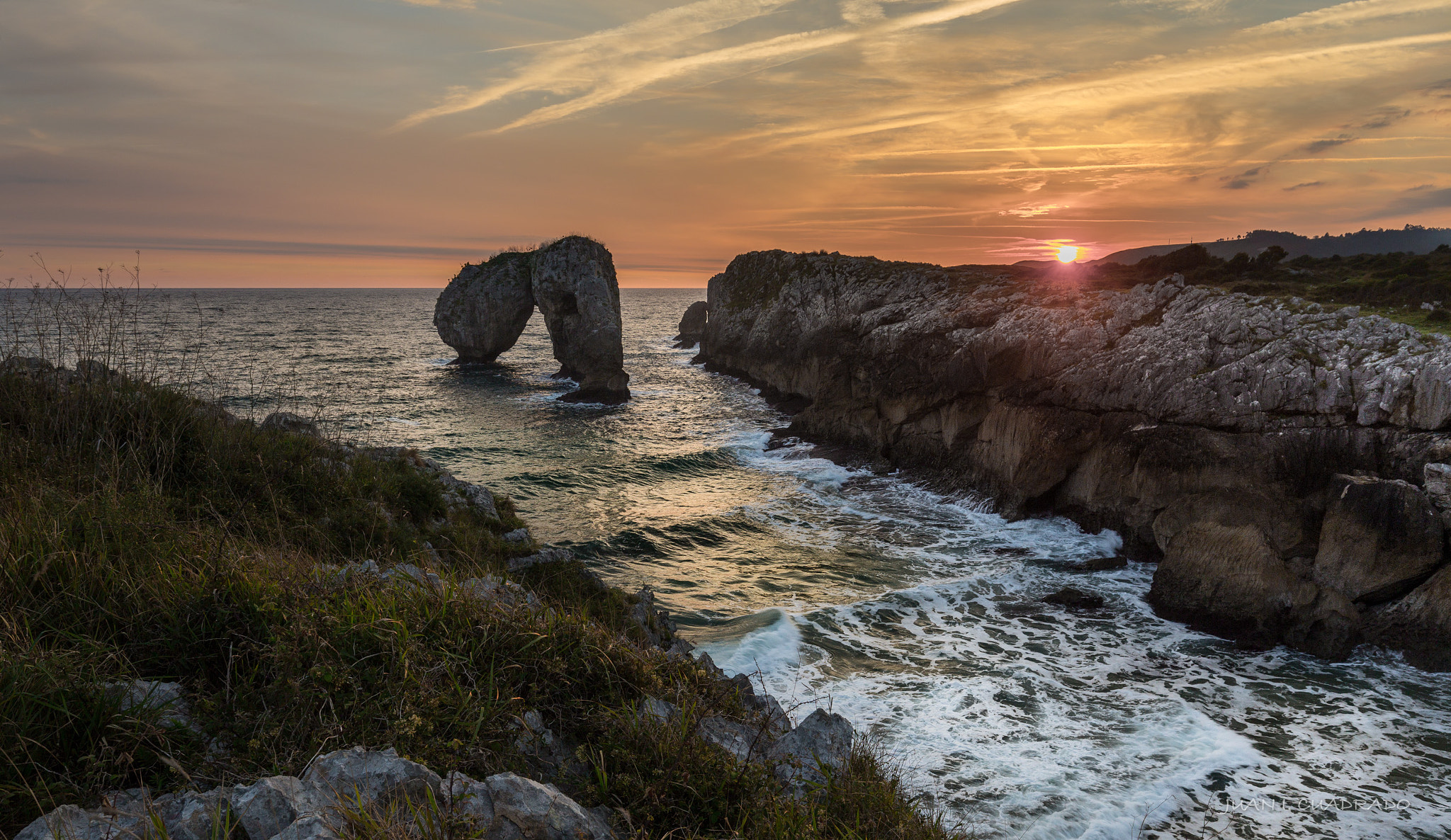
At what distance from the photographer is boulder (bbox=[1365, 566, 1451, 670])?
1085cm

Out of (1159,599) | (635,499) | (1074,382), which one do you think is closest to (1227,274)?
(1074,382)

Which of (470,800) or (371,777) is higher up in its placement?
(371,777)

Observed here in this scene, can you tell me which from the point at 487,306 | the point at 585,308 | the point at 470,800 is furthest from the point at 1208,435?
the point at 487,306

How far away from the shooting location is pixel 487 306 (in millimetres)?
50281

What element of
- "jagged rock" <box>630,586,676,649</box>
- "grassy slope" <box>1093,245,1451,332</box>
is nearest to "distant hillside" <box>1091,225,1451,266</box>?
"grassy slope" <box>1093,245,1451,332</box>

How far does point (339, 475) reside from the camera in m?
8.48

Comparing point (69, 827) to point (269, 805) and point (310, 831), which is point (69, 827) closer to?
point (269, 805)

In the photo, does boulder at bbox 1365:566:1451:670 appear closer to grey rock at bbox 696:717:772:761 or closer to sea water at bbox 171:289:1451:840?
sea water at bbox 171:289:1451:840

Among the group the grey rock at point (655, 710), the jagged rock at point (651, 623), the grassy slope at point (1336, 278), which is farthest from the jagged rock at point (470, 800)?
the grassy slope at point (1336, 278)

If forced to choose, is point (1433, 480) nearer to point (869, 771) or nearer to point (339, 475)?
point (869, 771)

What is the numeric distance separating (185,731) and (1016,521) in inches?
751

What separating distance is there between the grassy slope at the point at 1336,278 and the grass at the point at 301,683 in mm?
18251

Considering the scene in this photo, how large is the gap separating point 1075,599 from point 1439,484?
628 cm

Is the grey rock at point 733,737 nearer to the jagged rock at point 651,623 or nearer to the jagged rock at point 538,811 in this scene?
the jagged rock at point 538,811
